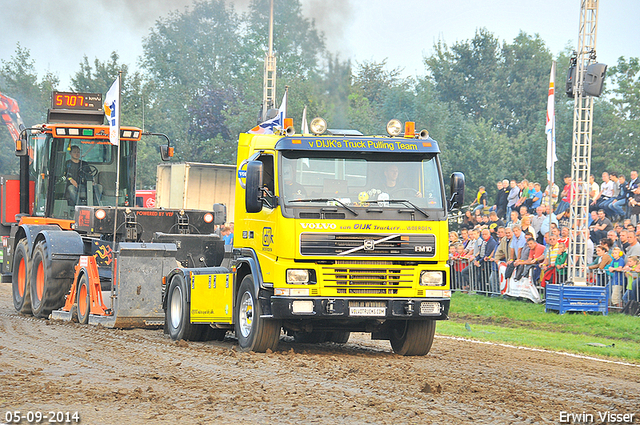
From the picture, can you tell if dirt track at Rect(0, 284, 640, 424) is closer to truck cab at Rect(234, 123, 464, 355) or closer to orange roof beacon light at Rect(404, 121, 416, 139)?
truck cab at Rect(234, 123, 464, 355)

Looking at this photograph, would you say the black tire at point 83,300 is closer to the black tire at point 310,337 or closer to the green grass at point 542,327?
the black tire at point 310,337

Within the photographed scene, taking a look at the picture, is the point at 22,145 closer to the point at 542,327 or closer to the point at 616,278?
the point at 542,327

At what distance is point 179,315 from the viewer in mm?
13523

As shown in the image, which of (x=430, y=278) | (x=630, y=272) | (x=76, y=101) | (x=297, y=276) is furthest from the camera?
(x=76, y=101)

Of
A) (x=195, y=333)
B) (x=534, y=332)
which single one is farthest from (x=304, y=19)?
(x=195, y=333)

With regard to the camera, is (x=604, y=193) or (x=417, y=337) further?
(x=604, y=193)

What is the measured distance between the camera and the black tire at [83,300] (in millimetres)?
15055

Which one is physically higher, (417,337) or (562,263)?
(562,263)

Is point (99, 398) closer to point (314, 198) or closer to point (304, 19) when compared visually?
point (314, 198)

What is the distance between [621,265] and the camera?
19.3m

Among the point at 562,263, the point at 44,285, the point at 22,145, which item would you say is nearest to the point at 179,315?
the point at 44,285

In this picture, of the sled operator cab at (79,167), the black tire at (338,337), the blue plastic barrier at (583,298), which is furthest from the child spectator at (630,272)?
the sled operator cab at (79,167)

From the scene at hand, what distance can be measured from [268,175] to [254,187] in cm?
45

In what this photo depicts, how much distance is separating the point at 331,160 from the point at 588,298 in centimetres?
951
